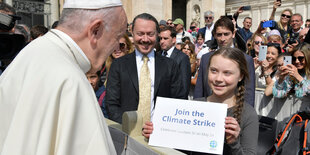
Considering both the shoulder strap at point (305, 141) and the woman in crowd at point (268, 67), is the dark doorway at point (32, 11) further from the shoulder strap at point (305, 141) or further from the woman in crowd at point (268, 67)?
the shoulder strap at point (305, 141)

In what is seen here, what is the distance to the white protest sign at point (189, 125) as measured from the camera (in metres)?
1.87

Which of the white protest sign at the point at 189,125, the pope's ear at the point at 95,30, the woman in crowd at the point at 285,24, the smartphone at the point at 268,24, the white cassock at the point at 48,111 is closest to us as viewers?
the white cassock at the point at 48,111

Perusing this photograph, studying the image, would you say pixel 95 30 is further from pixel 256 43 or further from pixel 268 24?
pixel 268 24

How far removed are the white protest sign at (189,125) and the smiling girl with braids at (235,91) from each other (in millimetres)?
202

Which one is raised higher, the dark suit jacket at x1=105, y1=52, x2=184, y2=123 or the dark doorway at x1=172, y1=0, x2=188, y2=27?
the dark doorway at x1=172, y1=0, x2=188, y2=27

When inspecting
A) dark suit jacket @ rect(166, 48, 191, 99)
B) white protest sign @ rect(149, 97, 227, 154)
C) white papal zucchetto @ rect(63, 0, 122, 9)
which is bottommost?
white protest sign @ rect(149, 97, 227, 154)

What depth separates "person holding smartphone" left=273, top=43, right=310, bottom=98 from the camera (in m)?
3.85

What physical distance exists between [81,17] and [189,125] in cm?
102

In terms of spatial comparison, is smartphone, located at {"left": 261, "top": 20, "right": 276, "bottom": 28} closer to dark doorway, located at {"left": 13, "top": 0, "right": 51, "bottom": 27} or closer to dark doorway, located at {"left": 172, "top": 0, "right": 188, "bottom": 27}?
dark doorway, located at {"left": 13, "top": 0, "right": 51, "bottom": 27}

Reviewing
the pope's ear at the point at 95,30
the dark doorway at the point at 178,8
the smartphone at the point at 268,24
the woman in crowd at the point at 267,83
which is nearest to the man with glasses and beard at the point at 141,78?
the pope's ear at the point at 95,30

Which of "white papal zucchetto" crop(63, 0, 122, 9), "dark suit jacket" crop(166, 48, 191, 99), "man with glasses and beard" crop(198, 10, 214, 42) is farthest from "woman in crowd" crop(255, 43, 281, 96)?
"white papal zucchetto" crop(63, 0, 122, 9)

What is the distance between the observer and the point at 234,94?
2.33 metres

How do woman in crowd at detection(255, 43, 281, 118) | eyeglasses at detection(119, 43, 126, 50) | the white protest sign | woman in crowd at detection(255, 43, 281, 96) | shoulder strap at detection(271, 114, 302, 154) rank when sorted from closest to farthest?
the white protest sign, shoulder strap at detection(271, 114, 302, 154), woman in crowd at detection(255, 43, 281, 118), woman in crowd at detection(255, 43, 281, 96), eyeglasses at detection(119, 43, 126, 50)

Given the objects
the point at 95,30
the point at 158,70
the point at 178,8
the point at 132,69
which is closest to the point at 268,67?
the point at 158,70
